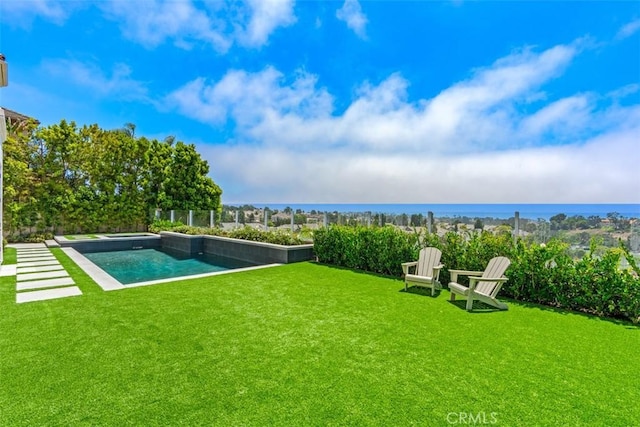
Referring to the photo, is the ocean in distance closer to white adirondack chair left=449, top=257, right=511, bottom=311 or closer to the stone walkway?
white adirondack chair left=449, top=257, right=511, bottom=311

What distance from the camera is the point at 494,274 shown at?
561cm

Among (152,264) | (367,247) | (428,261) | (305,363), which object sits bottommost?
(152,264)

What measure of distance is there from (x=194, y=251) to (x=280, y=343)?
11.5 meters

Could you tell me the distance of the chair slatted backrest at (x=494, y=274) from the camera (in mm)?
5281

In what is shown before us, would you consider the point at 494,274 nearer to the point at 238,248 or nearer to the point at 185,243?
the point at 238,248

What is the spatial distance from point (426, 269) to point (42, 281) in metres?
7.74

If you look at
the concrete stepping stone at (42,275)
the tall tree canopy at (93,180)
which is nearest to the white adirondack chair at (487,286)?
the concrete stepping stone at (42,275)

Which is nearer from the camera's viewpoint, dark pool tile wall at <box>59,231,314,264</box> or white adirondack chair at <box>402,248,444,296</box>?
white adirondack chair at <box>402,248,444,296</box>

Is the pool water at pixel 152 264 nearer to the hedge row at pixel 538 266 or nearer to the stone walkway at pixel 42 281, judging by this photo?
the stone walkway at pixel 42 281

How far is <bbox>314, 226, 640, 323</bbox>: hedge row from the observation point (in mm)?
4973

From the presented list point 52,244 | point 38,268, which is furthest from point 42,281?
point 52,244

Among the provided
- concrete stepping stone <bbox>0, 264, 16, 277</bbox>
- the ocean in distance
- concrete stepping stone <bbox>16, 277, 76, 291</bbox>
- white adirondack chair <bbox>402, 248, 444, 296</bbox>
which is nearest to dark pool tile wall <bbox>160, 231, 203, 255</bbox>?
concrete stepping stone <bbox>0, 264, 16, 277</bbox>

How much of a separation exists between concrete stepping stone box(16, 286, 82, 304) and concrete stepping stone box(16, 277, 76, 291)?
16.6 inches

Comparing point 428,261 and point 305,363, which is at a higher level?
point 428,261
